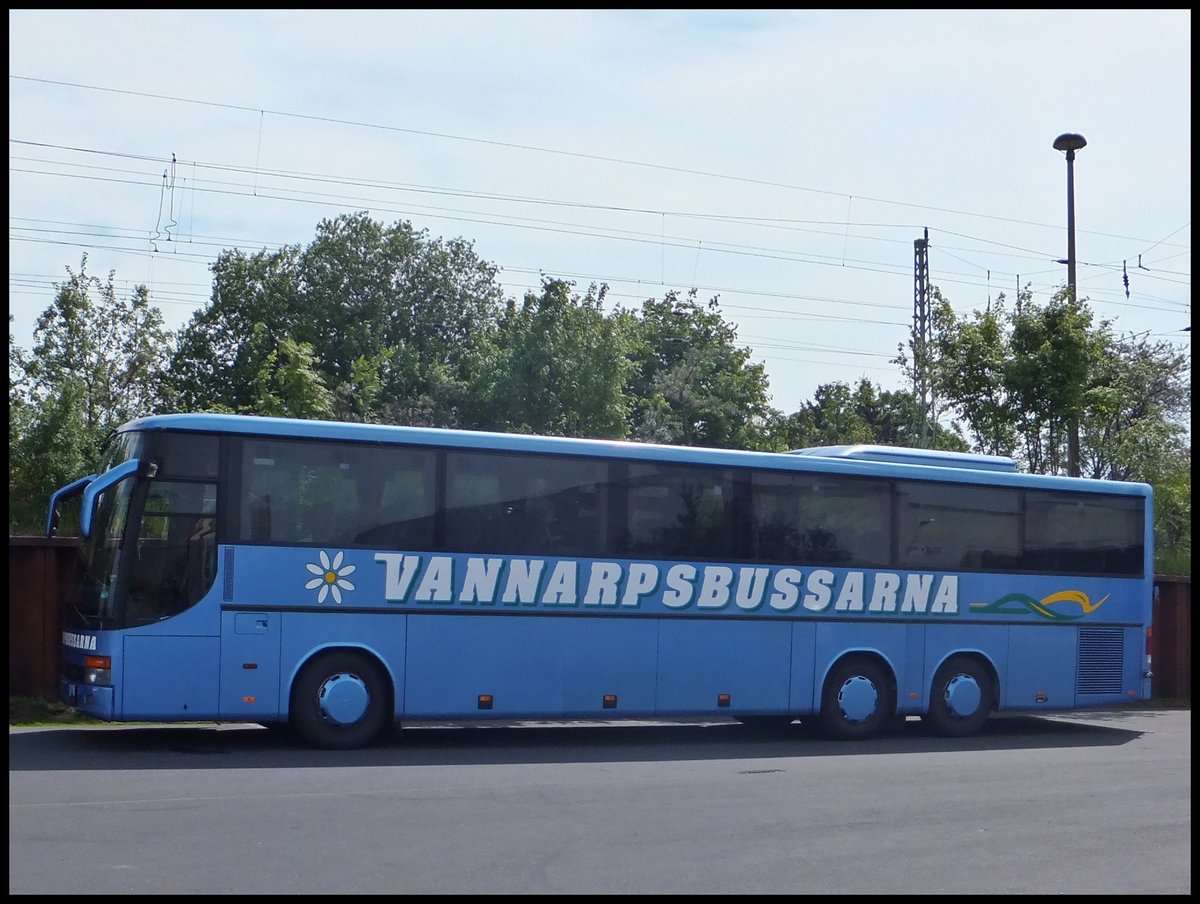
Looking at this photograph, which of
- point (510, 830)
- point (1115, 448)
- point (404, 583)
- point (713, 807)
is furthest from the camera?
point (1115, 448)

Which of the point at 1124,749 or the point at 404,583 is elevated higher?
the point at 404,583

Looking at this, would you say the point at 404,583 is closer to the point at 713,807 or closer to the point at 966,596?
the point at 713,807

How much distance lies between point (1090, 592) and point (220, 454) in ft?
38.5

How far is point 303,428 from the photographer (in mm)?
13648

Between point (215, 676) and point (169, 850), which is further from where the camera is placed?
point (215, 676)

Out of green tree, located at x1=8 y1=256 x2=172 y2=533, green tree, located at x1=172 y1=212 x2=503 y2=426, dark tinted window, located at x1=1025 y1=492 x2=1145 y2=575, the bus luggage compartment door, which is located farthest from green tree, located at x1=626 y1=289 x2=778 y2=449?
the bus luggage compartment door

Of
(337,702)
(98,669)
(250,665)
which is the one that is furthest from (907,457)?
(98,669)

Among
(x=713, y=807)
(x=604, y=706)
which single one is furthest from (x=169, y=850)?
(x=604, y=706)

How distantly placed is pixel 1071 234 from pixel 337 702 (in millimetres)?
17810

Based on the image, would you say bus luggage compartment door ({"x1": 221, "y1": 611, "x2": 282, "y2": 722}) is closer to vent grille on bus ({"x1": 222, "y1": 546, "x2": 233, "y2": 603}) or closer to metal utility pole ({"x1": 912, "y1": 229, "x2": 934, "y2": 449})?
vent grille on bus ({"x1": 222, "y1": 546, "x2": 233, "y2": 603})

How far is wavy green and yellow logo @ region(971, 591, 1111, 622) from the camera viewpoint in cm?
1753

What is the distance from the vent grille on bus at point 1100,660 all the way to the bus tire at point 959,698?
1.61 m

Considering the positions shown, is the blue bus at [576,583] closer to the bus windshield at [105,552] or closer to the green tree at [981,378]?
the bus windshield at [105,552]

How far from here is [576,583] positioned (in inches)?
584
